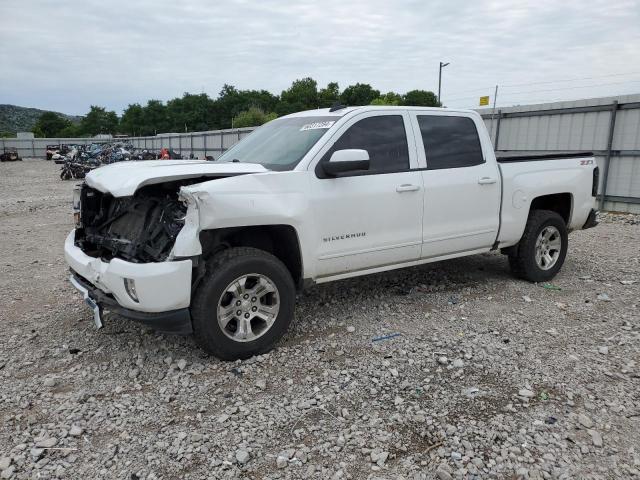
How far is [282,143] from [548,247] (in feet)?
11.4

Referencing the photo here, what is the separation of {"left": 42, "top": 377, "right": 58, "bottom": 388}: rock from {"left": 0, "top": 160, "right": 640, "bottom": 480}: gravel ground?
1 centimetres

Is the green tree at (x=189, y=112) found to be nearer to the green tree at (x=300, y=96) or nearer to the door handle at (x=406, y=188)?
the green tree at (x=300, y=96)

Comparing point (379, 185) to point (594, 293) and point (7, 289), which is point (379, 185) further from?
point (7, 289)

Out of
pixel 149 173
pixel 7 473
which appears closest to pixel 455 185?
pixel 149 173

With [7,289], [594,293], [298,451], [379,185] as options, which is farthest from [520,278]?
[7,289]

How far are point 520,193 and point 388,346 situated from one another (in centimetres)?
250

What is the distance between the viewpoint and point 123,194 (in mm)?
3477

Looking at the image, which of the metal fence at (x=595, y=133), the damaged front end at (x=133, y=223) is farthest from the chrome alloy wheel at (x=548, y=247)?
the metal fence at (x=595, y=133)

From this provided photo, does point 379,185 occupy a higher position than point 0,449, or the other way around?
point 379,185

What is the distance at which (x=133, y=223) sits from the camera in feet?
13.3

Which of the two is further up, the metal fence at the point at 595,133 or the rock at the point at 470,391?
the metal fence at the point at 595,133

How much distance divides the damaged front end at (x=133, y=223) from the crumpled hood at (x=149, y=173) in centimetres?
16

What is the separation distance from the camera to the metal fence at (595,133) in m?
10.7

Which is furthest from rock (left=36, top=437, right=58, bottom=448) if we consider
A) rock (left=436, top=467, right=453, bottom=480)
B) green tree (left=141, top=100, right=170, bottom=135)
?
green tree (left=141, top=100, right=170, bottom=135)
